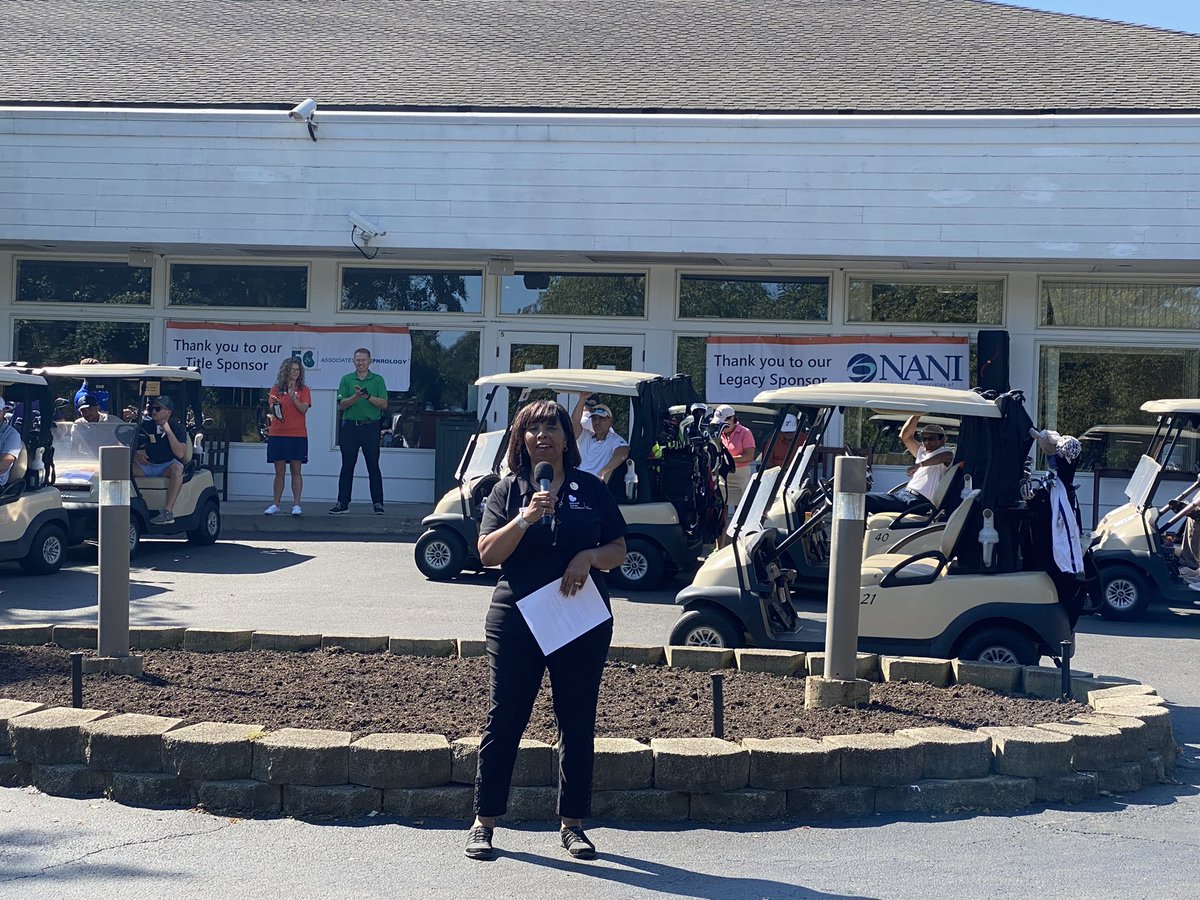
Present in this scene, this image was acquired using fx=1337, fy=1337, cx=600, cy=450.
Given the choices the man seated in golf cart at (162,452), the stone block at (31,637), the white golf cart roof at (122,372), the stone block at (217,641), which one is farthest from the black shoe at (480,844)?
the white golf cart roof at (122,372)

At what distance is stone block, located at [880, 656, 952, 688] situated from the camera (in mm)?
7336

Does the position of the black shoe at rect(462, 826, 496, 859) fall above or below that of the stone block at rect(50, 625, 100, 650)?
below

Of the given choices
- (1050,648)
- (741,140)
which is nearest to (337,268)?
(741,140)

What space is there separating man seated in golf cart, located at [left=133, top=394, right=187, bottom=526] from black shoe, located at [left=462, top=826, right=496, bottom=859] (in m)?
9.57

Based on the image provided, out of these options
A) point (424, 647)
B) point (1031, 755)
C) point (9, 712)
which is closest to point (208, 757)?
point (9, 712)

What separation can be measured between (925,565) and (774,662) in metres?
1.64

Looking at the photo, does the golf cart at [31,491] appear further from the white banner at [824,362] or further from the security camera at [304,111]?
the white banner at [824,362]

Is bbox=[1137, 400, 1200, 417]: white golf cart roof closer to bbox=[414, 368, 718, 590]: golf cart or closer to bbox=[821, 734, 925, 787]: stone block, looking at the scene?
bbox=[414, 368, 718, 590]: golf cart

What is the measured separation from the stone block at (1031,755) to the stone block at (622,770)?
5.13 ft

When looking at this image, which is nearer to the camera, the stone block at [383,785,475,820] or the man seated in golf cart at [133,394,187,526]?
the stone block at [383,785,475,820]

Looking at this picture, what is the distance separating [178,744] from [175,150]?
1328 centimetres

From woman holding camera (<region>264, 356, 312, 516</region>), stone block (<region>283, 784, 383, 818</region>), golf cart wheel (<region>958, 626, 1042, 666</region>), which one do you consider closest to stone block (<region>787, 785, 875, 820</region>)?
stone block (<region>283, 784, 383, 818</region>)

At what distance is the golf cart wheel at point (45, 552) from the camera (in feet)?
39.5

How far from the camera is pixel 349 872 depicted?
4812 millimetres
